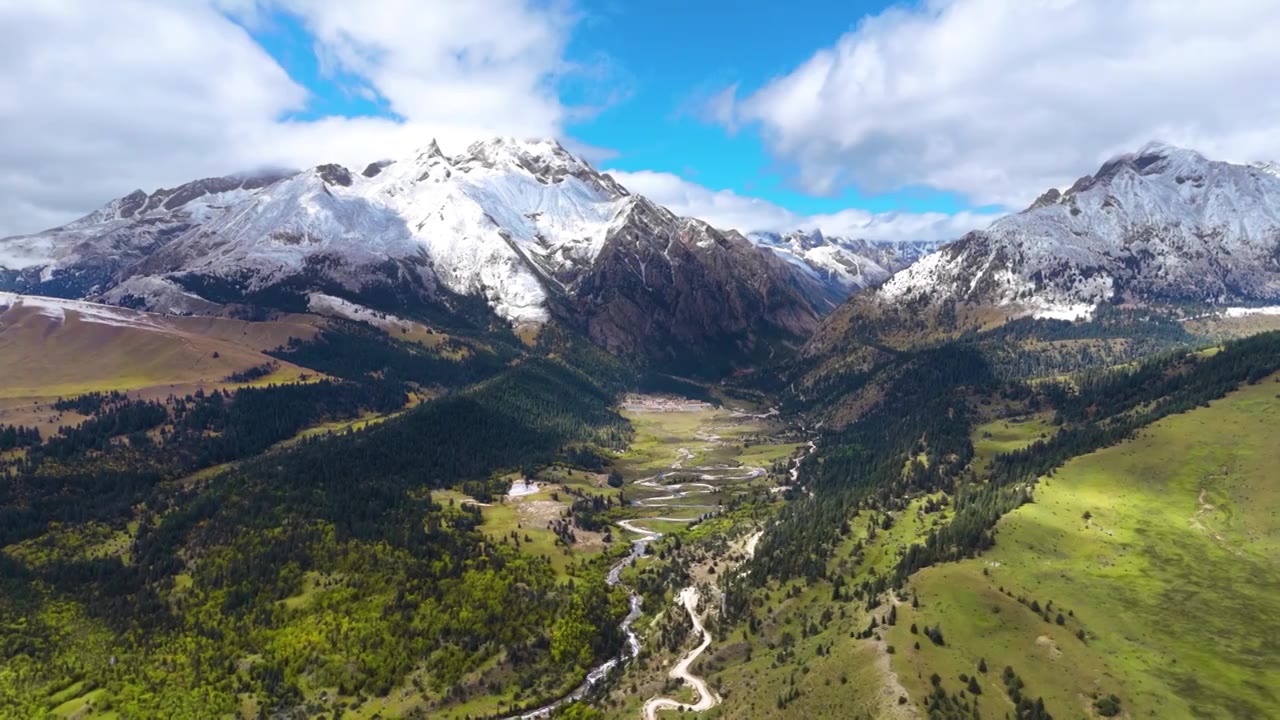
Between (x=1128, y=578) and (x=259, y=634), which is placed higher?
(x=1128, y=578)

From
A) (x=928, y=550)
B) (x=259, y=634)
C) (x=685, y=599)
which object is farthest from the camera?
(x=685, y=599)

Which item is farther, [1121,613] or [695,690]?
[1121,613]

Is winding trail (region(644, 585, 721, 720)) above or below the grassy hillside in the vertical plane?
below

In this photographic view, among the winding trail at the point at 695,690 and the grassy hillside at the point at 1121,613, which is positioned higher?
the grassy hillside at the point at 1121,613

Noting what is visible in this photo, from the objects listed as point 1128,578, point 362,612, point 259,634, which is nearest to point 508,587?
point 362,612

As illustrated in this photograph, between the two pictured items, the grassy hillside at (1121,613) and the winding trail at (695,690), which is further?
the winding trail at (695,690)

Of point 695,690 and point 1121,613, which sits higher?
point 1121,613

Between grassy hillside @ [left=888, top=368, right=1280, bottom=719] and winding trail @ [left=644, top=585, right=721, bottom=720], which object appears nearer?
grassy hillside @ [left=888, top=368, right=1280, bottom=719]

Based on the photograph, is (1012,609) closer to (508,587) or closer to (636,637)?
(636,637)
